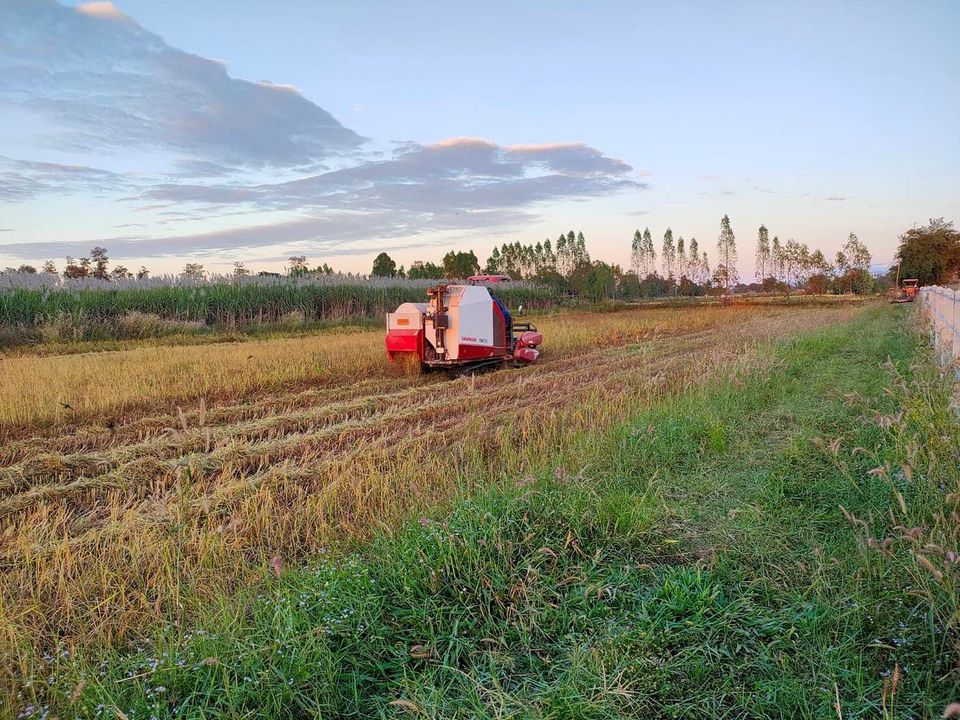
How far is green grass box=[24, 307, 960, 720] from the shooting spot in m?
2.61

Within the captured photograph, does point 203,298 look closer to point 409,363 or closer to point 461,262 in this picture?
point 409,363

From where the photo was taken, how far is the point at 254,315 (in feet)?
77.4

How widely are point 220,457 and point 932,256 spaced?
74716 millimetres

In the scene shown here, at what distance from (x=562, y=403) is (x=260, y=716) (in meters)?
6.99

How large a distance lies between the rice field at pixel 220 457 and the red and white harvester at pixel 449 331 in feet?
1.50

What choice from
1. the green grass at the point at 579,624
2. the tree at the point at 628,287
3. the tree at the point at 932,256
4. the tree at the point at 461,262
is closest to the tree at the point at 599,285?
the tree at the point at 628,287

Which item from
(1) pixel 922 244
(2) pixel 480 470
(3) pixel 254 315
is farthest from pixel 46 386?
(1) pixel 922 244

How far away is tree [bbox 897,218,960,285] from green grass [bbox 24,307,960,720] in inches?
2808

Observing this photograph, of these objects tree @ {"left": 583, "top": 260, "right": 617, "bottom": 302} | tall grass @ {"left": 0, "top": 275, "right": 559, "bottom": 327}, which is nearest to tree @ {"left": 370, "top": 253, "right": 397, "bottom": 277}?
tree @ {"left": 583, "top": 260, "right": 617, "bottom": 302}

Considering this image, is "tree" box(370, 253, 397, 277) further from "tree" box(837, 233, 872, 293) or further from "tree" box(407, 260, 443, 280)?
"tree" box(837, 233, 872, 293)

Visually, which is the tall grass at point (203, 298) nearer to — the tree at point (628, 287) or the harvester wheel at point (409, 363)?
the harvester wheel at point (409, 363)

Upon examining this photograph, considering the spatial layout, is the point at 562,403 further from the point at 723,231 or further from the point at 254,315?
the point at 723,231

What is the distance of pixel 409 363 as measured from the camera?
1235cm

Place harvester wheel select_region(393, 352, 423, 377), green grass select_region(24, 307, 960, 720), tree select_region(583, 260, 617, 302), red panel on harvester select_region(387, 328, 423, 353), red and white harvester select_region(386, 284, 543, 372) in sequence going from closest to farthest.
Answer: green grass select_region(24, 307, 960, 720) → red and white harvester select_region(386, 284, 543, 372) → red panel on harvester select_region(387, 328, 423, 353) → harvester wheel select_region(393, 352, 423, 377) → tree select_region(583, 260, 617, 302)
